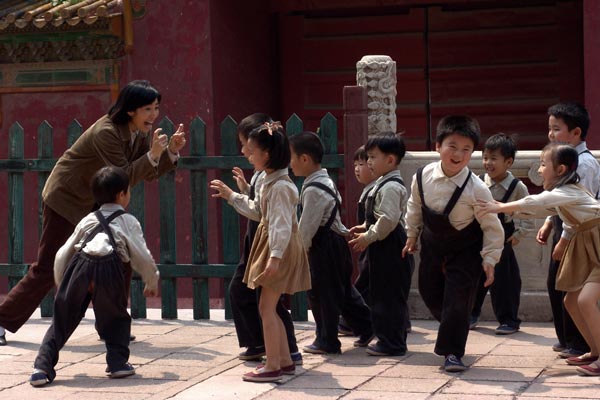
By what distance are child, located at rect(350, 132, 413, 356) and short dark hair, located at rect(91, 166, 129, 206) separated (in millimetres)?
1305

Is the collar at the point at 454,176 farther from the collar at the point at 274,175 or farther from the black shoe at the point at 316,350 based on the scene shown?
the black shoe at the point at 316,350

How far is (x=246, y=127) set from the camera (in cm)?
686

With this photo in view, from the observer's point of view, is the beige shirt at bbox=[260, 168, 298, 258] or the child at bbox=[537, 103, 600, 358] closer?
the beige shirt at bbox=[260, 168, 298, 258]

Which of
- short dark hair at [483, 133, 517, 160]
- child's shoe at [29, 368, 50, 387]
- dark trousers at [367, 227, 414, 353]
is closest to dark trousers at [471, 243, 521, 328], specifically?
short dark hair at [483, 133, 517, 160]

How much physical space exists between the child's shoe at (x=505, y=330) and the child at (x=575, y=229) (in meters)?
1.23

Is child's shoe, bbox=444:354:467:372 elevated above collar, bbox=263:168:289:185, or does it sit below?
below

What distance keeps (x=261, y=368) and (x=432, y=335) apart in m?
1.77

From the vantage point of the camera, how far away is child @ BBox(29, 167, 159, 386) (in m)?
6.70

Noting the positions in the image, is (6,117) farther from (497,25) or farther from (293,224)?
(293,224)

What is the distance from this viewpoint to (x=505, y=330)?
796 cm

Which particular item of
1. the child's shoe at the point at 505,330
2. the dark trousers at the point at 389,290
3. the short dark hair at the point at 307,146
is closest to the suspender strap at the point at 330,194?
the short dark hair at the point at 307,146

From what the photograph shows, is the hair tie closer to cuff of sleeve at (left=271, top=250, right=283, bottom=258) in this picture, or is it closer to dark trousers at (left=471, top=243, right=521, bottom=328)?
cuff of sleeve at (left=271, top=250, right=283, bottom=258)

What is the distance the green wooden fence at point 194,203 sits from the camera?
8.67 m

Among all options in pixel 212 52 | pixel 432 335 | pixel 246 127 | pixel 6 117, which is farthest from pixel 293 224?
pixel 6 117
